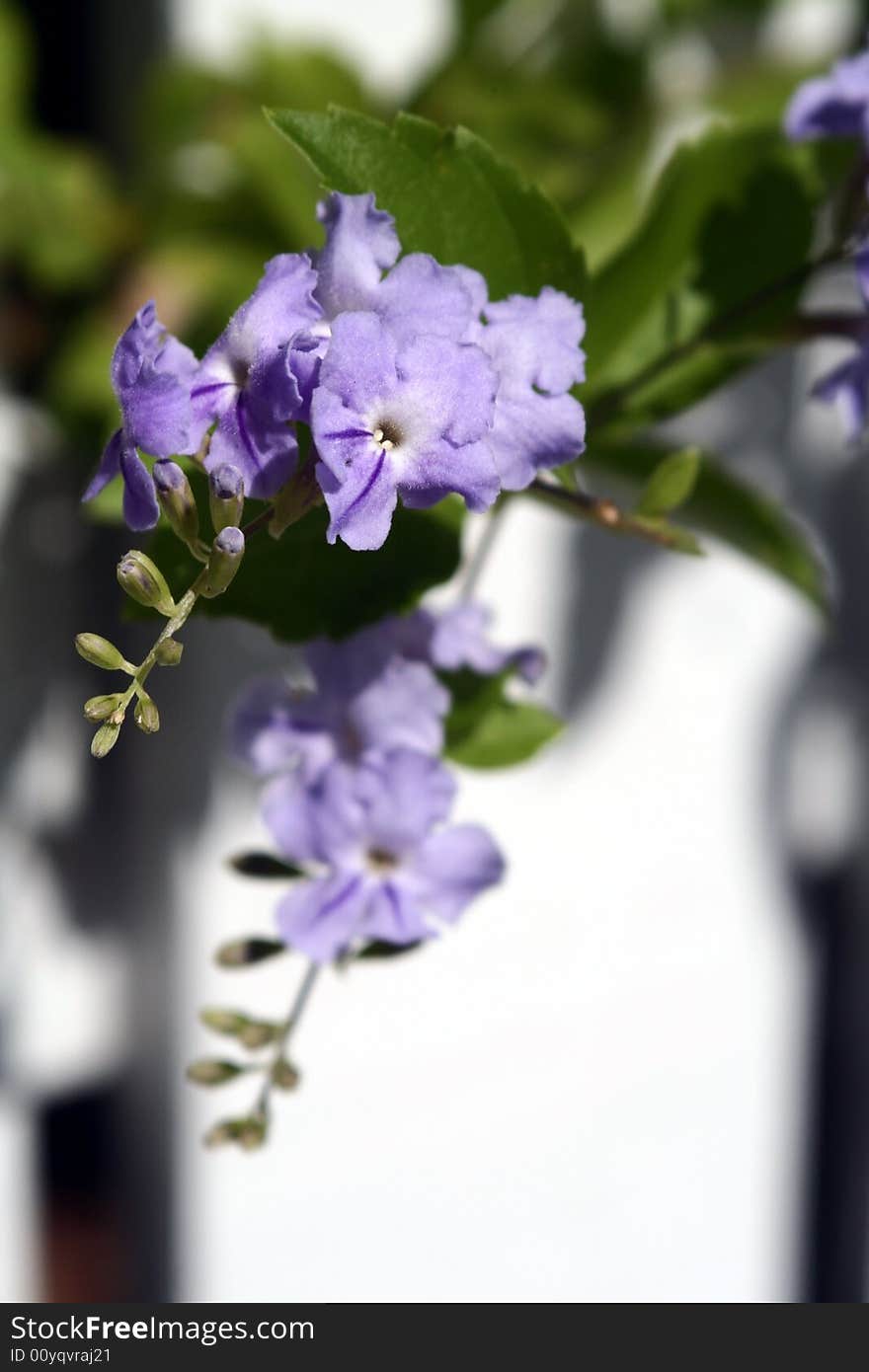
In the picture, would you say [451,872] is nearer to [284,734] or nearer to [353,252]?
[284,734]

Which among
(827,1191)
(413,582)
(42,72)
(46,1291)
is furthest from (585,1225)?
(42,72)

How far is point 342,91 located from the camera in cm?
76

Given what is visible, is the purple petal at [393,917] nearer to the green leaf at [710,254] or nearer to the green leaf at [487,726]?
the green leaf at [487,726]

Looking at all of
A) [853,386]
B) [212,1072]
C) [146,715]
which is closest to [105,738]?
[146,715]

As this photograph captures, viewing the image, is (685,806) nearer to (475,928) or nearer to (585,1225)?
(475,928)

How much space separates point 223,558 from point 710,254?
28 centimetres

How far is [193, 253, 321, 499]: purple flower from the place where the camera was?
36cm

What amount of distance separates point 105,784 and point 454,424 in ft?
2.03

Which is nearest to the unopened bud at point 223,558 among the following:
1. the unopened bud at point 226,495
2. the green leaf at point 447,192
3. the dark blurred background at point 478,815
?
the unopened bud at point 226,495

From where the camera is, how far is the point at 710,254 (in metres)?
0.53

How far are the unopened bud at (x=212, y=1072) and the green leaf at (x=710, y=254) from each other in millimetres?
300

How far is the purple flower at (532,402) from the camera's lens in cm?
39

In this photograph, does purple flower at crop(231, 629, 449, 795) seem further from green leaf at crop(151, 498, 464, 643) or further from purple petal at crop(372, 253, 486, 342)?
purple petal at crop(372, 253, 486, 342)

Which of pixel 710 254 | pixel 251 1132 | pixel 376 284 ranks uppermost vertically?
pixel 710 254
